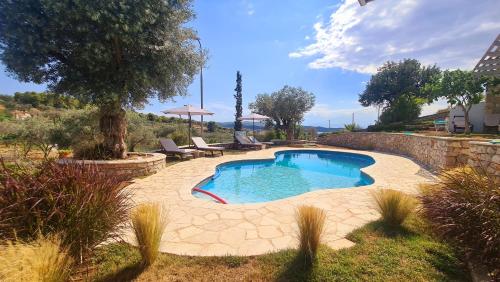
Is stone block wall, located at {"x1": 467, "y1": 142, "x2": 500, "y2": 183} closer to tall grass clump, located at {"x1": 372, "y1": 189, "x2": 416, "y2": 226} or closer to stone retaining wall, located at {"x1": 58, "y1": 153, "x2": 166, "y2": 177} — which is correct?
tall grass clump, located at {"x1": 372, "y1": 189, "x2": 416, "y2": 226}

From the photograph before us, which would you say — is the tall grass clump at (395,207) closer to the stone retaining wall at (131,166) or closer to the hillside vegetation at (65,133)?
the stone retaining wall at (131,166)

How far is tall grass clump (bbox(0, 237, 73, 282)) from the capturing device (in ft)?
5.58

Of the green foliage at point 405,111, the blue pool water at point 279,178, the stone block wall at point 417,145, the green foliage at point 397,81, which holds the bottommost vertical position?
the blue pool water at point 279,178

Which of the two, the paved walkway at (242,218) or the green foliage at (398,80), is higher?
the green foliage at (398,80)

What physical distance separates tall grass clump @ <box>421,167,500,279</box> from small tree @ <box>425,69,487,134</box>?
15351mm

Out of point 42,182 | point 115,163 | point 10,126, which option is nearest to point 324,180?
point 115,163

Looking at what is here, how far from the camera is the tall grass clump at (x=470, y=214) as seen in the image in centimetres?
280

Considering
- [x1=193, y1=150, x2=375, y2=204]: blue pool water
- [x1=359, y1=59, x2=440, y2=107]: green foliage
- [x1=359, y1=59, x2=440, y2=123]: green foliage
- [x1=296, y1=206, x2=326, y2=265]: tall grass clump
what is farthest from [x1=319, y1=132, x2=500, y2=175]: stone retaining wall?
[x1=359, y1=59, x2=440, y2=107]: green foliage

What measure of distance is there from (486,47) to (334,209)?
23.6 metres

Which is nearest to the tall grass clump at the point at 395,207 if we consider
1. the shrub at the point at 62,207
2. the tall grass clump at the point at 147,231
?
the tall grass clump at the point at 147,231

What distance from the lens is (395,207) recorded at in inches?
159

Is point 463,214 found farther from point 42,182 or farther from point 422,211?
point 42,182

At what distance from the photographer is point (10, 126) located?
11812 millimetres

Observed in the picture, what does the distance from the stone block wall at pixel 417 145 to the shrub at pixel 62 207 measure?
21.6 feet
